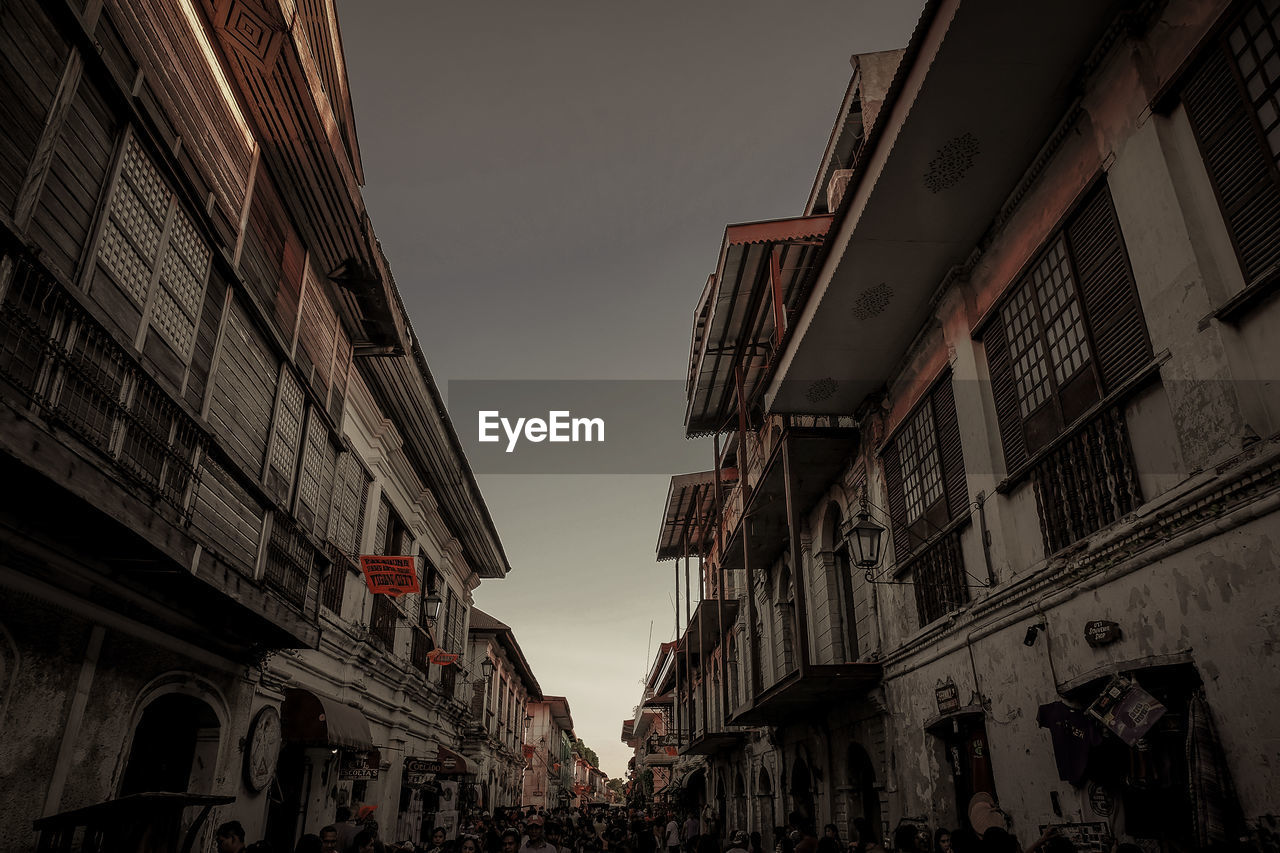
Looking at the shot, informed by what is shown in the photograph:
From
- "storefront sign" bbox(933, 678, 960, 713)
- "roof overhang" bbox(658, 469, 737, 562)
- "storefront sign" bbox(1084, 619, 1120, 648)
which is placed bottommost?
"storefront sign" bbox(933, 678, 960, 713)

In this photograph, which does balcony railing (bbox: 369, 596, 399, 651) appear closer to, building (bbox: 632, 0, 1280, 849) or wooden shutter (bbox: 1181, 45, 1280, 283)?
building (bbox: 632, 0, 1280, 849)

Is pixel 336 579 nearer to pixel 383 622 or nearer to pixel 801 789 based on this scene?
pixel 383 622

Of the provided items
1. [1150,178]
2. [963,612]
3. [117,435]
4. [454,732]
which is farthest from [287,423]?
[454,732]

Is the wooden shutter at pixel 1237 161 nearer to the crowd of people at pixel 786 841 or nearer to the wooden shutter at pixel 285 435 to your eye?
the crowd of people at pixel 786 841

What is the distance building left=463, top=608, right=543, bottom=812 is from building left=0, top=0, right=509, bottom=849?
52.0 ft

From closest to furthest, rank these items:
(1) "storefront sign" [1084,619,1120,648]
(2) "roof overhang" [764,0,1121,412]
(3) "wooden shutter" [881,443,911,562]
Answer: (1) "storefront sign" [1084,619,1120,648]
(2) "roof overhang" [764,0,1121,412]
(3) "wooden shutter" [881,443,911,562]

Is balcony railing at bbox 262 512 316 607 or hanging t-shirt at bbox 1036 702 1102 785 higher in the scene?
balcony railing at bbox 262 512 316 607

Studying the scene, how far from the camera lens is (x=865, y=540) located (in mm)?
9570

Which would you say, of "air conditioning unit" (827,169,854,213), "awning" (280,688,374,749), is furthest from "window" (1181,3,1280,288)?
"awning" (280,688,374,749)

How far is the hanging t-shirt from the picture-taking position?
596cm

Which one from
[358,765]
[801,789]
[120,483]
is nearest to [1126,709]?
[120,483]

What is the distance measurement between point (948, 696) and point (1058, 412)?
3.40m

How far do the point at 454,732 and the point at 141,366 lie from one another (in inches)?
760

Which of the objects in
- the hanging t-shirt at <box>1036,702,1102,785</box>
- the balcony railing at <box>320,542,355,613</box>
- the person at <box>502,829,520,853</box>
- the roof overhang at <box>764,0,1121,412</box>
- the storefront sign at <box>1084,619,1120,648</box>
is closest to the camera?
the storefront sign at <box>1084,619,1120,648</box>
